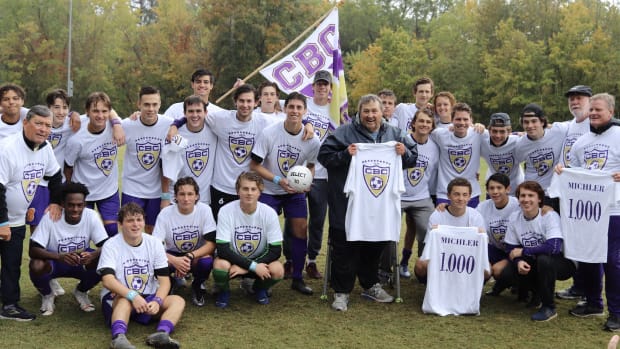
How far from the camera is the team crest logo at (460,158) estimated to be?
24.0 feet

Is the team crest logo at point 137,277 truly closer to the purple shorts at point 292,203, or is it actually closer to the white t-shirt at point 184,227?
the white t-shirt at point 184,227

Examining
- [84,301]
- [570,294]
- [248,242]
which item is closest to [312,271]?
[248,242]

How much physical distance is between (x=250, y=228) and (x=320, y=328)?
1260mm

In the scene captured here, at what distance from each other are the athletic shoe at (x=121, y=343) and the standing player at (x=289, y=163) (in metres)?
2.29

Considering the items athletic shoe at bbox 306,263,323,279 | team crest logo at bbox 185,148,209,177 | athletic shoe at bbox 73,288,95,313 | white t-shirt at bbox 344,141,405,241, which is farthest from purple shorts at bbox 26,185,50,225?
white t-shirt at bbox 344,141,405,241

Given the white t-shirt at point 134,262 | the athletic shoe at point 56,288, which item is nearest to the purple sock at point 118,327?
the white t-shirt at point 134,262

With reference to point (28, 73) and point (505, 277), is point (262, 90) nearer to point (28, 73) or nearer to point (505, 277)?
point (505, 277)

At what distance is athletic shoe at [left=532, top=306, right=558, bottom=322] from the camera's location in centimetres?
615

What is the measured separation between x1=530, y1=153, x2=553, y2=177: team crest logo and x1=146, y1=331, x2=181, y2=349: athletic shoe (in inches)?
169

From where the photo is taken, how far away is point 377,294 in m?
6.71

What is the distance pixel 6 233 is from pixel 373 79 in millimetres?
37547

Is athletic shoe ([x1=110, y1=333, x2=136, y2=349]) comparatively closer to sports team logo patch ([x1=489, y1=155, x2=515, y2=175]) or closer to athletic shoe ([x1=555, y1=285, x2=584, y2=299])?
sports team logo patch ([x1=489, y1=155, x2=515, y2=175])

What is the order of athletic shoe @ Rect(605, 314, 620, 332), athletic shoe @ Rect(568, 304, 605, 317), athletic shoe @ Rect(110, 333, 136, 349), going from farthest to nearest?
1. athletic shoe @ Rect(568, 304, 605, 317)
2. athletic shoe @ Rect(605, 314, 620, 332)
3. athletic shoe @ Rect(110, 333, 136, 349)

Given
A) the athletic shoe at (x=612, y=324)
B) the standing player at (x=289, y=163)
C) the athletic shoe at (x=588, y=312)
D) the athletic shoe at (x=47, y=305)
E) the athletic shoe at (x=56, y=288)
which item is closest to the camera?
the athletic shoe at (x=612, y=324)
